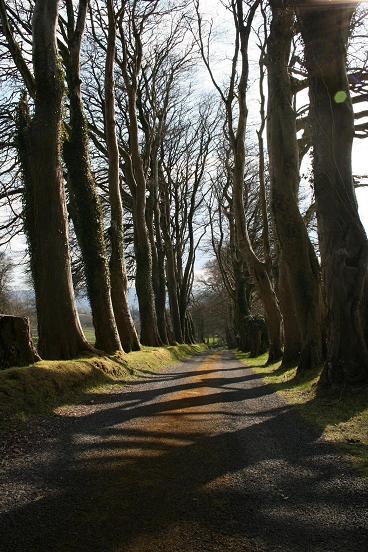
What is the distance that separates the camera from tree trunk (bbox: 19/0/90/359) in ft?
33.6

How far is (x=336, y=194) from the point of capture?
26.6 ft

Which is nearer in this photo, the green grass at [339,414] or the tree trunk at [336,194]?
the green grass at [339,414]

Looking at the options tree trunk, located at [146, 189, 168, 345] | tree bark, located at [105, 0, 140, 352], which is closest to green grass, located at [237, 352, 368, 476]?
tree bark, located at [105, 0, 140, 352]

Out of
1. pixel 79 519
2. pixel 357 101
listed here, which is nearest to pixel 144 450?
pixel 79 519

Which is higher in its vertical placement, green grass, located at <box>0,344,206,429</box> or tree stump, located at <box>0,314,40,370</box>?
tree stump, located at <box>0,314,40,370</box>

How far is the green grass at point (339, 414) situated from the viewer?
5.12 metres

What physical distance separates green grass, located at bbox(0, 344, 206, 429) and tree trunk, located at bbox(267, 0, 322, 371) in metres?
4.42

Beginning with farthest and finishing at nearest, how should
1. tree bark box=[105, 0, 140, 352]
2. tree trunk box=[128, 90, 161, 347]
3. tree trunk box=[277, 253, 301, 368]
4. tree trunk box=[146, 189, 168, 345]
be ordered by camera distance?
tree trunk box=[146, 189, 168, 345]
tree trunk box=[128, 90, 161, 347]
tree bark box=[105, 0, 140, 352]
tree trunk box=[277, 253, 301, 368]

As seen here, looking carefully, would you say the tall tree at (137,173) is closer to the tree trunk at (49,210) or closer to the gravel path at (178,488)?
the tree trunk at (49,210)

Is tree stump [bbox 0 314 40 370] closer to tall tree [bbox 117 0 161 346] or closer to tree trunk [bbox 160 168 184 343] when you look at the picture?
tall tree [bbox 117 0 161 346]

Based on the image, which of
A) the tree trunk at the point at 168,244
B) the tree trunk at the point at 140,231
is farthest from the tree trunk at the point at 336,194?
the tree trunk at the point at 168,244

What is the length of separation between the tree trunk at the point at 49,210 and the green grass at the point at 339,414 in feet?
15.7

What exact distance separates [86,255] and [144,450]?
8728mm

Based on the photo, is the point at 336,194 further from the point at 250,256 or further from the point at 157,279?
the point at 157,279
